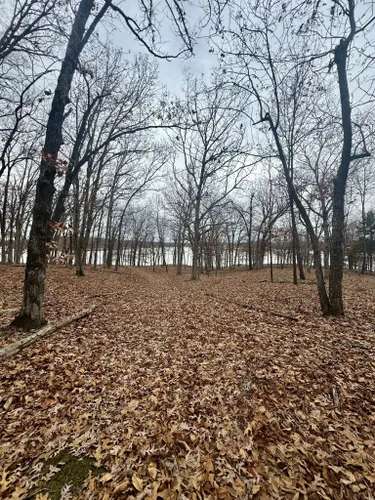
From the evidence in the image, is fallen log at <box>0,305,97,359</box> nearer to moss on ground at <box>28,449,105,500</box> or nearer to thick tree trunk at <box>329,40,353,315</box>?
moss on ground at <box>28,449,105,500</box>

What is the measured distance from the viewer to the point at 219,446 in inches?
99.8

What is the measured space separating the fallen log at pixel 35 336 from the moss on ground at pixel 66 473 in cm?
263

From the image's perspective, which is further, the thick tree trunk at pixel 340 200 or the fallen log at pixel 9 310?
the thick tree trunk at pixel 340 200

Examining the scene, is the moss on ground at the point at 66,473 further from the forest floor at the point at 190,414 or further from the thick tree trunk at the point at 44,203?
the thick tree trunk at the point at 44,203

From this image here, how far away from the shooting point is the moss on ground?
2061 mm

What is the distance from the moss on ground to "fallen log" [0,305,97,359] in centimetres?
263

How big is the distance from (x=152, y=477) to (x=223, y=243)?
41167mm

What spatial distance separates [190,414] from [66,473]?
1.50m

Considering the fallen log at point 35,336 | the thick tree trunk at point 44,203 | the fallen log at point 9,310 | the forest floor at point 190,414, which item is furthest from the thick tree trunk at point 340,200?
the fallen log at point 9,310

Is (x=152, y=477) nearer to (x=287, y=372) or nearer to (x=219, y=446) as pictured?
(x=219, y=446)

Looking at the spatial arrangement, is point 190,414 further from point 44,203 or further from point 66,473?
point 44,203

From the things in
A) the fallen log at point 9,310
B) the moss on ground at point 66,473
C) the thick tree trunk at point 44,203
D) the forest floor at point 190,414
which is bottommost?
the moss on ground at point 66,473

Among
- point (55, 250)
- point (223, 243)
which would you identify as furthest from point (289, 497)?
point (223, 243)

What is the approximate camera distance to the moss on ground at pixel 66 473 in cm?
206
